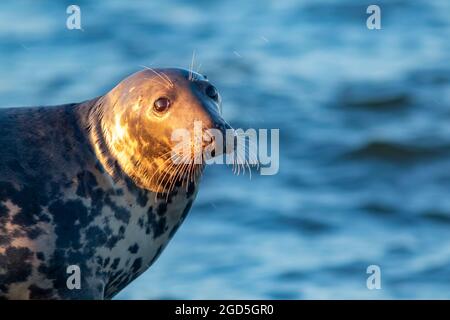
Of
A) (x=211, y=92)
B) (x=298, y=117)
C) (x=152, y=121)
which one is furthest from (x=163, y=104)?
(x=298, y=117)

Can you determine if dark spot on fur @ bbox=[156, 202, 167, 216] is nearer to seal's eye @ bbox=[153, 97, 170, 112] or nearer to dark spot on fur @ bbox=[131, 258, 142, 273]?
dark spot on fur @ bbox=[131, 258, 142, 273]

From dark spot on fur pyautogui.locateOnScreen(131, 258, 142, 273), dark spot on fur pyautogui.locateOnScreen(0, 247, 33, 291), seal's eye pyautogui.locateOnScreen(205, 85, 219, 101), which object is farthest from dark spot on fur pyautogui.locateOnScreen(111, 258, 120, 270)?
seal's eye pyautogui.locateOnScreen(205, 85, 219, 101)

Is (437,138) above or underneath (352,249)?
above

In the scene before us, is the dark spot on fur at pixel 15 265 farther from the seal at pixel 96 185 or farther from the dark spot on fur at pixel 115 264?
the dark spot on fur at pixel 115 264

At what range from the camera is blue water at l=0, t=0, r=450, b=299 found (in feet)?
41.5

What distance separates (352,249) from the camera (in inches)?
523

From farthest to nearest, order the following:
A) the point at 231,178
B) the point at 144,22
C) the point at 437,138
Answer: the point at 144,22, the point at 437,138, the point at 231,178

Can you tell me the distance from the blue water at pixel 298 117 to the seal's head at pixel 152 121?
387cm

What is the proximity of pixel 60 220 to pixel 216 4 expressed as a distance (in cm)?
1501

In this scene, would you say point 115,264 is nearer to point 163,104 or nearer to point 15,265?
point 15,265
